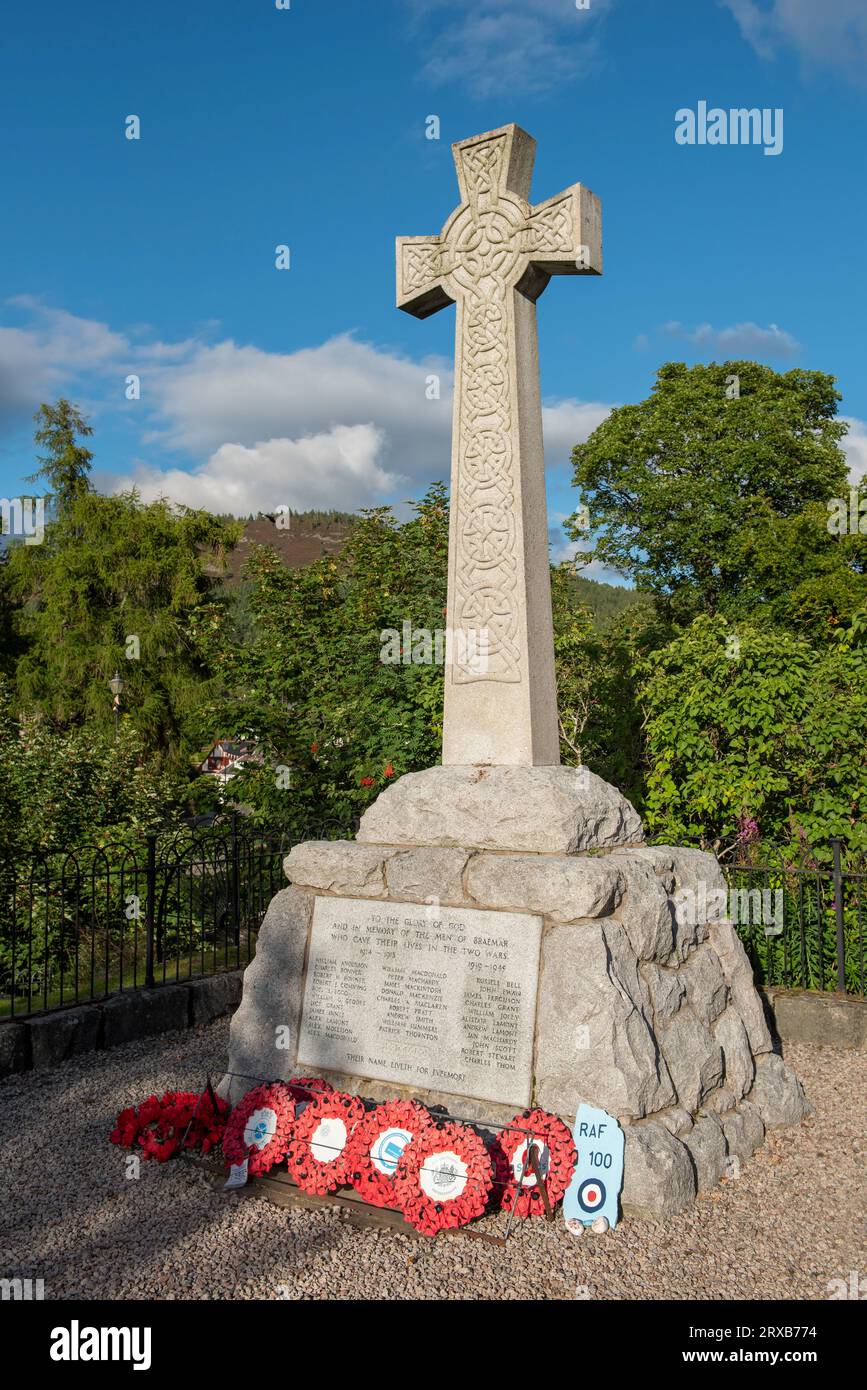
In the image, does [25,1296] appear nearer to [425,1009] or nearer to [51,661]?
[425,1009]

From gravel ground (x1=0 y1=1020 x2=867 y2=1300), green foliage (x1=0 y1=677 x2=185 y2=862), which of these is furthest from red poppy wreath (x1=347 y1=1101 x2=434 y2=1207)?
green foliage (x1=0 y1=677 x2=185 y2=862)

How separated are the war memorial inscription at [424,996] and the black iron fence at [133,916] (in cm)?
201

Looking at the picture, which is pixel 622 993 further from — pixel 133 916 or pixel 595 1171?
pixel 133 916

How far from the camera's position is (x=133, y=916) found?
305 inches

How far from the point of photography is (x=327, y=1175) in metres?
3.99

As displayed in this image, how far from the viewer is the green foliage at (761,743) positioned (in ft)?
26.3

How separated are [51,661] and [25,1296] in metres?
23.2

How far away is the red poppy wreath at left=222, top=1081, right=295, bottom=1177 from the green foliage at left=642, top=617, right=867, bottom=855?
16.4 feet

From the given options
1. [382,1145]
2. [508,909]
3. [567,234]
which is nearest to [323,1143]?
[382,1145]

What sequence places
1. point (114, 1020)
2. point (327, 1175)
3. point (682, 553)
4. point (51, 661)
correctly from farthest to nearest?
1. point (51, 661)
2. point (682, 553)
3. point (114, 1020)
4. point (327, 1175)

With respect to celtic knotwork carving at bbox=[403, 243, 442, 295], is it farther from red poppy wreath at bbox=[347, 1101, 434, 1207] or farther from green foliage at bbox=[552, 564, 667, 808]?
green foliage at bbox=[552, 564, 667, 808]

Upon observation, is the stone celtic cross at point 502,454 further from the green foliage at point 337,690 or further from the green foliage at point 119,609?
the green foliage at point 119,609

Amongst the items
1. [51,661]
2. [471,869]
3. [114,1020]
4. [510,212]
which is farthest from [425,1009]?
[51,661]

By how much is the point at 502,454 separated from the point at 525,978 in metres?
2.54
